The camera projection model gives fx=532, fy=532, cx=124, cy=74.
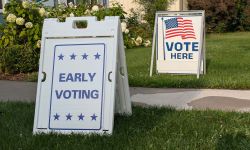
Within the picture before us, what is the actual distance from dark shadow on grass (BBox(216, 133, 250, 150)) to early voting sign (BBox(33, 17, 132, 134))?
1147mm

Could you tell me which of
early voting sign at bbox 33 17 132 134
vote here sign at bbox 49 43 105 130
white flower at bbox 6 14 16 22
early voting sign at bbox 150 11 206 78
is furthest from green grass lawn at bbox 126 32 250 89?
vote here sign at bbox 49 43 105 130

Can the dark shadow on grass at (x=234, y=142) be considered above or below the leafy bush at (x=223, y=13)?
above

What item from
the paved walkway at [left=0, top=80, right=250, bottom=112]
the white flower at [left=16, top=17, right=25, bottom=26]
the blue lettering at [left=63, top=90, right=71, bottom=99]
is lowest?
the paved walkway at [left=0, top=80, right=250, bottom=112]

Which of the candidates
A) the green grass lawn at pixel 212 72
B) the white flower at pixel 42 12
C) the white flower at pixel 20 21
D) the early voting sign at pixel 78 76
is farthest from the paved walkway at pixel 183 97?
the white flower at pixel 42 12

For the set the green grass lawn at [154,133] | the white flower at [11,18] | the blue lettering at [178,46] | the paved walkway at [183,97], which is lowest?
the paved walkway at [183,97]

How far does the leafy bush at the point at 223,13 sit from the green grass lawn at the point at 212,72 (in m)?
6.46

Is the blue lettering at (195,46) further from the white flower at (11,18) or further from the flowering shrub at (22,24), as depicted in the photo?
the white flower at (11,18)

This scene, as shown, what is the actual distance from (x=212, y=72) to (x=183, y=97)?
2.38 metres

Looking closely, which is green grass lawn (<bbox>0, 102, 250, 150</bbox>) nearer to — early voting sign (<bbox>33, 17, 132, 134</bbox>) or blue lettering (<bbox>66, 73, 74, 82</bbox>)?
early voting sign (<bbox>33, 17, 132, 134</bbox>)

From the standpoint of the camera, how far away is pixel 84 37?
231 inches

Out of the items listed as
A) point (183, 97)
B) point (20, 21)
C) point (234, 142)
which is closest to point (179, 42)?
point (183, 97)

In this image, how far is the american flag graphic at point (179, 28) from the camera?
9914mm

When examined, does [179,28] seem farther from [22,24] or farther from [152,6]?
[152,6]

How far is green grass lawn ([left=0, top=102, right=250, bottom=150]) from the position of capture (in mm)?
5297
